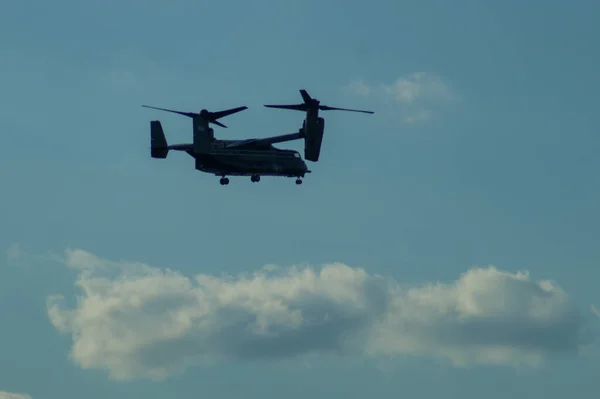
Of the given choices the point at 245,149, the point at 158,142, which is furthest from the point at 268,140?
the point at 158,142

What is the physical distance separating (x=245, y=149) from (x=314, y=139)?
10055 mm

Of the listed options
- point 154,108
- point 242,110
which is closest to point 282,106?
point 242,110

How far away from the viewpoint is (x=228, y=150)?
15700 cm

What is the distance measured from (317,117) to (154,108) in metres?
23.6

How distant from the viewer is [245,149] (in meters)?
159

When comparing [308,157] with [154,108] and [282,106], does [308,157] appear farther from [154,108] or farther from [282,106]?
[154,108]

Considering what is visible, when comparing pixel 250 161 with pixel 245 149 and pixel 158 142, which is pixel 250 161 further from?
pixel 158 142

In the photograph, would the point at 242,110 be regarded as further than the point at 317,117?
No

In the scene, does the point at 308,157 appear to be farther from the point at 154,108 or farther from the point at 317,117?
the point at 154,108

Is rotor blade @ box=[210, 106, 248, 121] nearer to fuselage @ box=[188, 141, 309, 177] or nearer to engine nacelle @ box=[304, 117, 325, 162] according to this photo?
fuselage @ box=[188, 141, 309, 177]

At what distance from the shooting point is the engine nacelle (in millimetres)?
158900

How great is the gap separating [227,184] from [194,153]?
28.1 feet

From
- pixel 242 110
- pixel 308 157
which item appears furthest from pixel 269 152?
pixel 242 110

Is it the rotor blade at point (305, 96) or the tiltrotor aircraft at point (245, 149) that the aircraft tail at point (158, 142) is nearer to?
the tiltrotor aircraft at point (245, 149)
